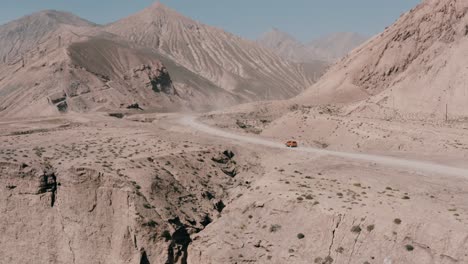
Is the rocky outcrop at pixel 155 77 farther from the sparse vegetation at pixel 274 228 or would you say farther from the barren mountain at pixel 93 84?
the sparse vegetation at pixel 274 228

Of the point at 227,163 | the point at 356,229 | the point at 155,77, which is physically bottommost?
the point at 356,229

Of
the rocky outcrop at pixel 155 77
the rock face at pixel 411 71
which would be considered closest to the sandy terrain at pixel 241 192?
the rock face at pixel 411 71

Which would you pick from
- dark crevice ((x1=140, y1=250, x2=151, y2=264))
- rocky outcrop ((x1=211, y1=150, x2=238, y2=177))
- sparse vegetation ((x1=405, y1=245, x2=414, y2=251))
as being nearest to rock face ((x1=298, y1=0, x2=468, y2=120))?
rocky outcrop ((x1=211, y1=150, x2=238, y2=177))

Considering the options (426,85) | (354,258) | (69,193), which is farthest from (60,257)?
(426,85)

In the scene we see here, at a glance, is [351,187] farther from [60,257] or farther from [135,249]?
[60,257]

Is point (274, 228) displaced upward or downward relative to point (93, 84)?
downward

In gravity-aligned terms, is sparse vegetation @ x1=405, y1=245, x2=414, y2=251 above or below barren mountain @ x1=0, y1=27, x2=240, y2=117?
below

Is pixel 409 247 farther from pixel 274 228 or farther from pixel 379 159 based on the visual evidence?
pixel 379 159

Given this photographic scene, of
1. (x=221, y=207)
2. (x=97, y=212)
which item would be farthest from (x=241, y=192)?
(x=97, y=212)

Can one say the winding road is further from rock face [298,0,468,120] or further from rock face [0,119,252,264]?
rock face [298,0,468,120]
